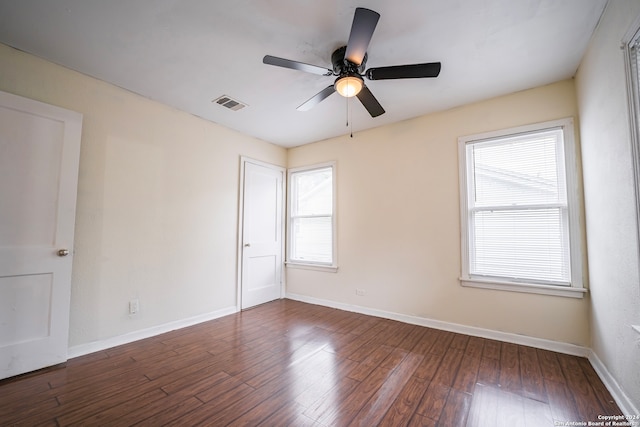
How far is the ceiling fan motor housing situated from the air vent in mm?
1378

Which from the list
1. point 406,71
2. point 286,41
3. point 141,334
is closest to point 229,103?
point 286,41

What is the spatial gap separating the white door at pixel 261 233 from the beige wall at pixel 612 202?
384 cm

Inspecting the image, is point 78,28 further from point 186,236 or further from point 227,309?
point 227,309

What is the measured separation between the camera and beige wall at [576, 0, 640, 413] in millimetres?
1594

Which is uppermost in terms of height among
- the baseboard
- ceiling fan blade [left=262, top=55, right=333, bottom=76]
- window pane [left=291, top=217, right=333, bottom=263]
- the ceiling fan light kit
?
ceiling fan blade [left=262, top=55, right=333, bottom=76]

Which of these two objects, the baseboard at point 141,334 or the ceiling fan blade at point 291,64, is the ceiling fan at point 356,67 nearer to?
the ceiling fan blade at point 291,64

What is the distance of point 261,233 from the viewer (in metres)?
4.28

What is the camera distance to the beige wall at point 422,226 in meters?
2.68

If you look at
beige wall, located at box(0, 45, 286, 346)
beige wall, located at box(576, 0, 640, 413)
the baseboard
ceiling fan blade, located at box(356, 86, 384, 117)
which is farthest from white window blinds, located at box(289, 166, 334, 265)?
beige wall, located at box(576, 0, 640, 413)

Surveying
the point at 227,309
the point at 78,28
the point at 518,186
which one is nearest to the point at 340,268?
the point at 227,309

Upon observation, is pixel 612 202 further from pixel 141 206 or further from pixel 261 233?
pixel 141 206

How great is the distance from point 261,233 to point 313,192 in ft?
3.63

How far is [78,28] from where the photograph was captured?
1.99m

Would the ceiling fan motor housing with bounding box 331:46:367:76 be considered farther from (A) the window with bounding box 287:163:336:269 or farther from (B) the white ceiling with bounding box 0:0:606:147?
(A) the window with bounding box 287:163:336:269
